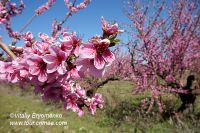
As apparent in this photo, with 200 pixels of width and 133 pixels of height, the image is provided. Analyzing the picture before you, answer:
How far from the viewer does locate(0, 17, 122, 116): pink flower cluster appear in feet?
4.71

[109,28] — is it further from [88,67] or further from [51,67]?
[51,67]

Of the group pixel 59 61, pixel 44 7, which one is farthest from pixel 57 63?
pixel 44 7

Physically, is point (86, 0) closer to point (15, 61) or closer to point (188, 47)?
point (188, 47)

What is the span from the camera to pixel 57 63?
147 centimetres

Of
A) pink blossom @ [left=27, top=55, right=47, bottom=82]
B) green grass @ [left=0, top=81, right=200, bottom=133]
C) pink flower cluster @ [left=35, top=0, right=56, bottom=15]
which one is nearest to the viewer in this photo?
pink blossom @ [left=27, top=55, right=47, bottom=82]

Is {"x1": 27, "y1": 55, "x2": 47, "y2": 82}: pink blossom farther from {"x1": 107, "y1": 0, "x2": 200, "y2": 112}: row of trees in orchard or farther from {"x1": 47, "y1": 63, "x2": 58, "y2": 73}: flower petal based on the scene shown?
{"x1": 107, "y1": 0, "x2": 200, "y2": 112}: row of trees in orchard

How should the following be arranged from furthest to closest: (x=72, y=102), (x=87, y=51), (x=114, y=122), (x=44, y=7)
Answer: (x=114, y=122) → (x=44, y=7) → (x=72, y=102) → (x=87, y=51)

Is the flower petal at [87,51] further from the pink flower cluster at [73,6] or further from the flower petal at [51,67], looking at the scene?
the pink flower cluster at [73,6]

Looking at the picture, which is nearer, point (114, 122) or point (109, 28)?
point (109, 28)

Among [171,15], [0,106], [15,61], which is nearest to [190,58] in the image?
[171,15]

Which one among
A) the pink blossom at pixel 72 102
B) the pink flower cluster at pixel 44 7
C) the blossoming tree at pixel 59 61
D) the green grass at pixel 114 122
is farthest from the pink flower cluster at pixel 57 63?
the green grass at pixel 114 122

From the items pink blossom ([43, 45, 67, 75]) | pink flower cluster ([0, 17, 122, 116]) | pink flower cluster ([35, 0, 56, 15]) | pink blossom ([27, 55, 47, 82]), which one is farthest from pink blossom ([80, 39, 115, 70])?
pink flower cluster ([35, 0, 56, 15])

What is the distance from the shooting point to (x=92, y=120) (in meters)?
9.35

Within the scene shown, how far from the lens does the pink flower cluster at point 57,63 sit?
1.44 metres
